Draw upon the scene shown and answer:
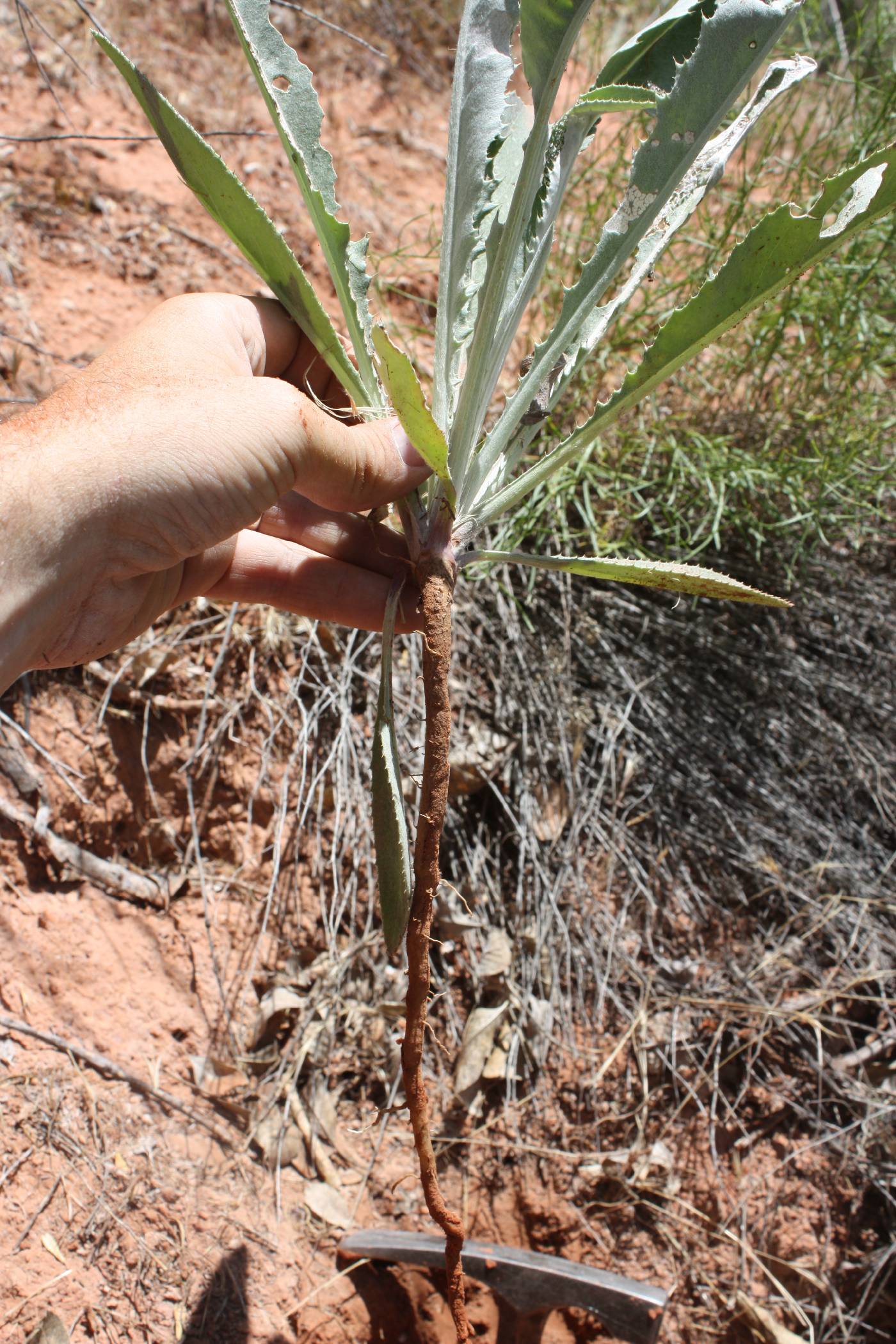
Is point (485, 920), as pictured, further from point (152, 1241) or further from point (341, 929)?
point (152, 1241)

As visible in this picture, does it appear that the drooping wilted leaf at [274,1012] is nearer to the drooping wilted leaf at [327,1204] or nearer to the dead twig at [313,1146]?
the dead twig at [313,1146]

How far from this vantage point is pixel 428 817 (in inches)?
46.9

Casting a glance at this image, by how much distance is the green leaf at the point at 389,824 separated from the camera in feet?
3.74

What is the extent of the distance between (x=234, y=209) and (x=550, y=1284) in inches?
70.7

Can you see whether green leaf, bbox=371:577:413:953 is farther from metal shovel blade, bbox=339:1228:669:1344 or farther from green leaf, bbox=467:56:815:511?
metal shovel blade, bbox=339:1228:669:1344

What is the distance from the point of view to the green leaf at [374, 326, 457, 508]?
93cm

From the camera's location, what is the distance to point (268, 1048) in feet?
5.93

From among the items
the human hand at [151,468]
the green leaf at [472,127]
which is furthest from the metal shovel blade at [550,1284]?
the green leaf at [472,127]

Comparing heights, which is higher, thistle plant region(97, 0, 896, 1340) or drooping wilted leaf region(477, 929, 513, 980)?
thistle plant region(97, 0, 896, 1340)

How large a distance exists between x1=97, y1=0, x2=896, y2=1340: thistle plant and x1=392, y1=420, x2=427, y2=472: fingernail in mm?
39

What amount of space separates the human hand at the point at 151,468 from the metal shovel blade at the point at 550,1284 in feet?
3.94

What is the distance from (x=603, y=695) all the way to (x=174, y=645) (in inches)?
39.1

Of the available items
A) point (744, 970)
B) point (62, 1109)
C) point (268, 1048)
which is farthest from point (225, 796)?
point (744, 970)

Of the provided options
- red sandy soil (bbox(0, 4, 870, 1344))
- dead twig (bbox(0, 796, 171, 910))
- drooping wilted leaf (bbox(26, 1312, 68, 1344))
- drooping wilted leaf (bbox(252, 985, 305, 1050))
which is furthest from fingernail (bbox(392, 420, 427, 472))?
drooping wilted leaf (bbox(26, 1312, 68, 1344))
